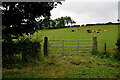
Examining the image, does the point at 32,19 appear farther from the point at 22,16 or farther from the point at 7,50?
the point at 7,50

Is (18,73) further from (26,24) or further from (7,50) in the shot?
(26,24)

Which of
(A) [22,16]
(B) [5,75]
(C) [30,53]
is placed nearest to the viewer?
(B) [5,75]

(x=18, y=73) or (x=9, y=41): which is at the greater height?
(x=9, y=41)

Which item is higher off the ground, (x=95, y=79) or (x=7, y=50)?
(x=7, y=50)

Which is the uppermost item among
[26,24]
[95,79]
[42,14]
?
[42,14]

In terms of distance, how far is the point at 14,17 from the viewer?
7.49m

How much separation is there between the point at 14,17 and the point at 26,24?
2.87ft

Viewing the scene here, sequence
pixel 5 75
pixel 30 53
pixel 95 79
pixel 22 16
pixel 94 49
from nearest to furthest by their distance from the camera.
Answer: pixel 95 79
pixel 5 75
pixel 22 16
pixel 30 53
pixel 94 49

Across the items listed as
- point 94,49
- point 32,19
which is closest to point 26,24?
point 32,19

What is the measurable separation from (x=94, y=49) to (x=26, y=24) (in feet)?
25.1

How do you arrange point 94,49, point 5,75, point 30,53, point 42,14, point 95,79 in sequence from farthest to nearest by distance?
point 94,49
point 30,53
point 42,14
point 5,75
point 95,79

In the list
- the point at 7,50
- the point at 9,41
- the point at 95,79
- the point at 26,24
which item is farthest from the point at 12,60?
the point at 95,79

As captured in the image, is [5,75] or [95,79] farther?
[5,75]

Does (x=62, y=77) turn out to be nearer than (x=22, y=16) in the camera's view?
Yes
